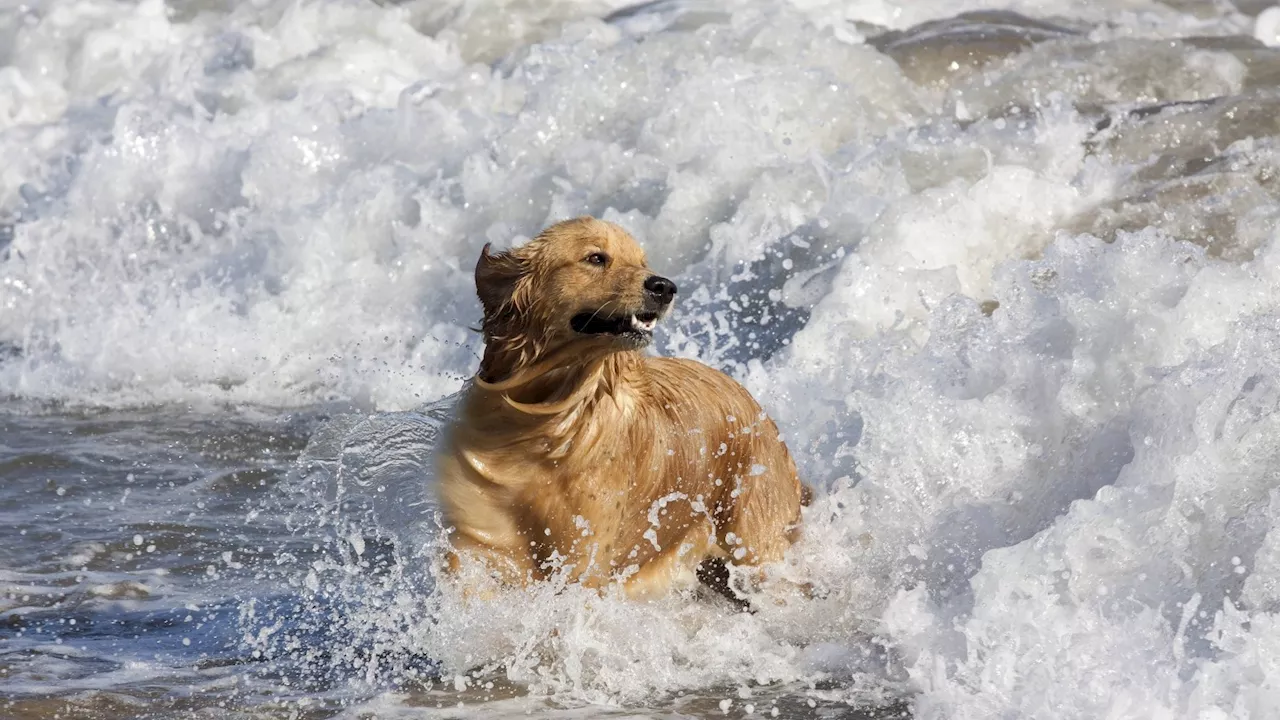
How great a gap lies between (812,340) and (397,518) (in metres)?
2.67

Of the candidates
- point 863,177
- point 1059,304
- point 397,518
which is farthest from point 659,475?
point 863,177

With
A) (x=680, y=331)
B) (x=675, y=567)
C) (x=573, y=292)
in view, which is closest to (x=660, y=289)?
(x=573, y=292)

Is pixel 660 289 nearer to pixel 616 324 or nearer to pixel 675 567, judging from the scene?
pixel 616 324

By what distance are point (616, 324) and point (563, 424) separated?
0.35m

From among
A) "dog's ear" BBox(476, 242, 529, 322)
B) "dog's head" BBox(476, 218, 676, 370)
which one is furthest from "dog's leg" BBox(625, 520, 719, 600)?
"dog's ear" BBox(476, 242, 529, 322)

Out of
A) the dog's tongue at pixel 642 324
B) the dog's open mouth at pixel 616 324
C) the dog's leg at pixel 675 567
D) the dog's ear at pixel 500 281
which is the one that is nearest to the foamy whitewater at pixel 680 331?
the dog's leg at pixel 675 567

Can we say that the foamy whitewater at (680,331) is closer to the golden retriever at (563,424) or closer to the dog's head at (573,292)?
the golden retriever at (563,424)

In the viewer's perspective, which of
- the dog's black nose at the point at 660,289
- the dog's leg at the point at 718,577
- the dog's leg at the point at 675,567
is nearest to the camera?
the dog's black nose at the point at 660,289

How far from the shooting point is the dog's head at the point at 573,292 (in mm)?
4469

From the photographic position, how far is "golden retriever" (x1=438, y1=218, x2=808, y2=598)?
14.9ft

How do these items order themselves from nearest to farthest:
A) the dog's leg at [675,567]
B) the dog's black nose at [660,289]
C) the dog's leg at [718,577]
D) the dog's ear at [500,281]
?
the dog's black nose at [660,289] → the dog's ear at [500,281] → the dog's leg at [675,567] → the dog's leg at [718,577]

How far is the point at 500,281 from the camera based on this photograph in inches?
185

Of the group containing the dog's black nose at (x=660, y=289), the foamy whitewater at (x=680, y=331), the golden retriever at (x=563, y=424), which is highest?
the dog's black nose at (x=660, y=289)

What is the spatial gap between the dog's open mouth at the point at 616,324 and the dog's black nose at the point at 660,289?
0.05 m
